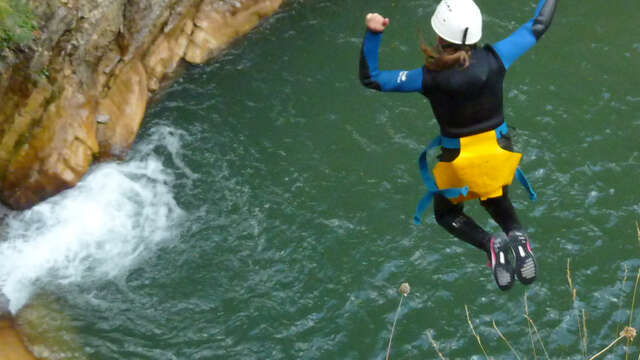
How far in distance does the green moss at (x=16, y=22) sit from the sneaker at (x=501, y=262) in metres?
5.28

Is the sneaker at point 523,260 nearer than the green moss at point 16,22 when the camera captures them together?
Yes

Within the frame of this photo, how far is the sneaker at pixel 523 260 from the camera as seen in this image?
14.9ft

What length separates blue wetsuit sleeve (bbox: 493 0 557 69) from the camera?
4.46 meters

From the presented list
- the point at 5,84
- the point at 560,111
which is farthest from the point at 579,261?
the point at 5,84

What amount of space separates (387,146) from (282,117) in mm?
1460

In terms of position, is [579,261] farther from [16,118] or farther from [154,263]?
[16,118]

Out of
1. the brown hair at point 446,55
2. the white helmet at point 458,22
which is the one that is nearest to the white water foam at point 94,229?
the brown hair at point 446,55

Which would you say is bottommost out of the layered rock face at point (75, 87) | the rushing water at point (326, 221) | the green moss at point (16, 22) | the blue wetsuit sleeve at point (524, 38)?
the rushing water at point (326, 221)

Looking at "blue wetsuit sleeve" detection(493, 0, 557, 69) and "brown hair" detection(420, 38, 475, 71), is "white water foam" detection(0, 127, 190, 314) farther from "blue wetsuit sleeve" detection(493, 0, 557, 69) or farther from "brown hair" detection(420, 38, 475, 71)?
"blue wetsuit sleeve" detection(493, 0, 557, 69)

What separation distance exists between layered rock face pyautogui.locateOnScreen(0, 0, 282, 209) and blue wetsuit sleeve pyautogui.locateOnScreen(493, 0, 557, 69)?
5.33 m

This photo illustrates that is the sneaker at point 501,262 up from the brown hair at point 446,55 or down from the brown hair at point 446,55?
down

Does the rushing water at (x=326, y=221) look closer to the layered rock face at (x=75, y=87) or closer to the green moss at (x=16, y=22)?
the layered rock face at (x=75, y=87)

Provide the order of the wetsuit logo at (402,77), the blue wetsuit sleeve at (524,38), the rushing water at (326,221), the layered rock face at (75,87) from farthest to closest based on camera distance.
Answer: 1. the layered rock face at (75,87)
2. the rushing water at (326,221)
3. the blue wetsuit sleeve at (524,38)
4. the wetsuit logo at (402,77)

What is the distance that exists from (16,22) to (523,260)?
5563 mm
